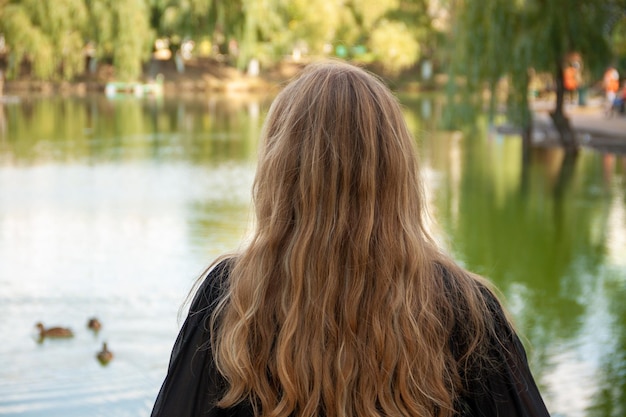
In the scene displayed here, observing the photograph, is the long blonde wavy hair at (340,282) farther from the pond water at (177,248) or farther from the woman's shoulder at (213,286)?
the pond water at (177,248)

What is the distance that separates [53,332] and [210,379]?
5.24 meters

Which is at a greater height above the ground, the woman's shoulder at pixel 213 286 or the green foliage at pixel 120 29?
the green foliage at pixel 120 29

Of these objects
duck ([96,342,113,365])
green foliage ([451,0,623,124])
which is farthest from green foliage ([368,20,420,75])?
duck ([96,342,113,365])

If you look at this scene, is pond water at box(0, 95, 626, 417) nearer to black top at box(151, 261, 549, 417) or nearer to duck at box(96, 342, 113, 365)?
Result: duck at box(96, 342, 113, 365)

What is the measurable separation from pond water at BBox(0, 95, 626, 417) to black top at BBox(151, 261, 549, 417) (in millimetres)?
250

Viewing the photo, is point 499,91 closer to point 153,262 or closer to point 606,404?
point 153,262

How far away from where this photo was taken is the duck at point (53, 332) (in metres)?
6.65

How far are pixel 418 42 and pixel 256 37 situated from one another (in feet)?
26.8

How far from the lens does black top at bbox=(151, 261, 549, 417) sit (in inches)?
65.6

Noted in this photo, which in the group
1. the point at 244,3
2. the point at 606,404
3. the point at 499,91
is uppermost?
the point at 244,3

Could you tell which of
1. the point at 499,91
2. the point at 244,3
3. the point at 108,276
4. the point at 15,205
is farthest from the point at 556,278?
the point at 244,3

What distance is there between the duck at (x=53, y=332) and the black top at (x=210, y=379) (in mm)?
5187

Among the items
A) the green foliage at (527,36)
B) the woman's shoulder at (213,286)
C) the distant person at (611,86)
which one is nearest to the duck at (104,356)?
the woman's shoulder at (213,286)

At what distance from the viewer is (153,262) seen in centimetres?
929
